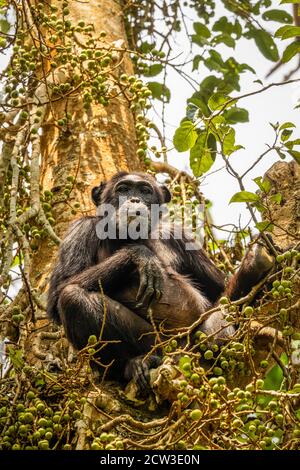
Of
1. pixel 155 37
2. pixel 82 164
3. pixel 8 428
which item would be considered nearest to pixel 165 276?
pixel 82 164

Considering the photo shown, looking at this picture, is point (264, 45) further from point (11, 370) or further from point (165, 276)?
point (11, 370)

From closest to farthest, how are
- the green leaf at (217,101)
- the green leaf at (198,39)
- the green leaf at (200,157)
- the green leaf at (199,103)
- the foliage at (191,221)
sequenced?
the foliage at (191,221) → the green leaf at (217,101) → the green leaf at (200,157) → the green leaf at (199,103) → the green leaf at (198,39)

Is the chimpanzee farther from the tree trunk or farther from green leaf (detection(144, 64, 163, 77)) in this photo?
green leaf (detection(144, 64, 163, 77))

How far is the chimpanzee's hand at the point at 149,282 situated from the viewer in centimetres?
557

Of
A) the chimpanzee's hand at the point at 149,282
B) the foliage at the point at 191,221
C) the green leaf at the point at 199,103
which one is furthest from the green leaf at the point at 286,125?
the green leaf at the point at 199,103

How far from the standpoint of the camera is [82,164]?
261 inches

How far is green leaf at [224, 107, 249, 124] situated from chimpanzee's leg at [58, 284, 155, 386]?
3394 mm

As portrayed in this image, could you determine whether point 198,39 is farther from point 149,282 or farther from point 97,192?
point 149,282

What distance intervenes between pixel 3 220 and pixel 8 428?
239cm

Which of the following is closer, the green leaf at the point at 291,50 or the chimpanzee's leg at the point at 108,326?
the green leaf at the point at 291,50

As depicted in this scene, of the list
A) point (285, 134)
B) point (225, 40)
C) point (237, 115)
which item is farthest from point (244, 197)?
point (225, 40)

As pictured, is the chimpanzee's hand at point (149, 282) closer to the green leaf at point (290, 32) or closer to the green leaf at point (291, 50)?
the green leaf at point (291, 50)

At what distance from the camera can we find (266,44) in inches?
359

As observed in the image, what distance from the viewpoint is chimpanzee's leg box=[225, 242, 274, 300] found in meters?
5.51
